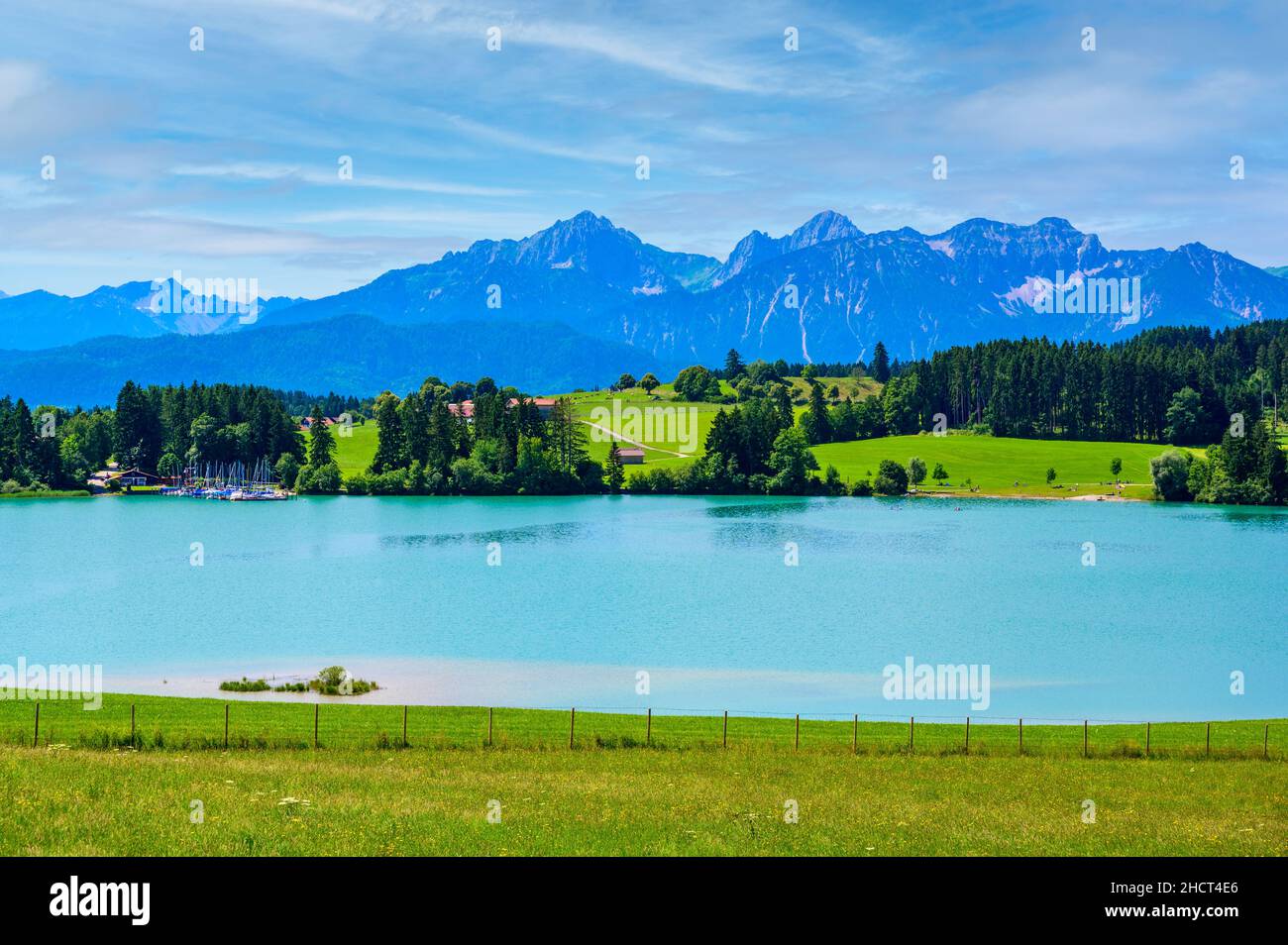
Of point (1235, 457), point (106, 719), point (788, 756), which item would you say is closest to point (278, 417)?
point (1235, 457)

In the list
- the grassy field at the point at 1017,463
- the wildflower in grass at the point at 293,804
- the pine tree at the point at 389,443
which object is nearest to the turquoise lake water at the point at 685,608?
the wildflower in grass at the point at 293,804

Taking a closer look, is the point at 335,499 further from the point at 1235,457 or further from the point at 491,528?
the point at 1235,457

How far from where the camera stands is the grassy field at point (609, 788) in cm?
2016

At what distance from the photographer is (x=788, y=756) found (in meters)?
32.8

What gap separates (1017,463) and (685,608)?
121 m

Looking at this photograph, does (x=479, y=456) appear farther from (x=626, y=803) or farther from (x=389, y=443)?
(x=626, y=803)

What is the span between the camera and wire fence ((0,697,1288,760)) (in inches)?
1318

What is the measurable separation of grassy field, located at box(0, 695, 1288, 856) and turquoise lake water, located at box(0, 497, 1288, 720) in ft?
33.9

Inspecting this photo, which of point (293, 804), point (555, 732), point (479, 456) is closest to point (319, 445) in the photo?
point (479, 456)

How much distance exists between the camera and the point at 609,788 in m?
26.8

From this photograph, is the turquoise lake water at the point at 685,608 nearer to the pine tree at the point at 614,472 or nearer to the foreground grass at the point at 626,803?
the foreground grass at the point at 626,803

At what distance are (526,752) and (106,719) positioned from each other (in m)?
15.5

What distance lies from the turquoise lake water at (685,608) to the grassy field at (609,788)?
33.9 feet
